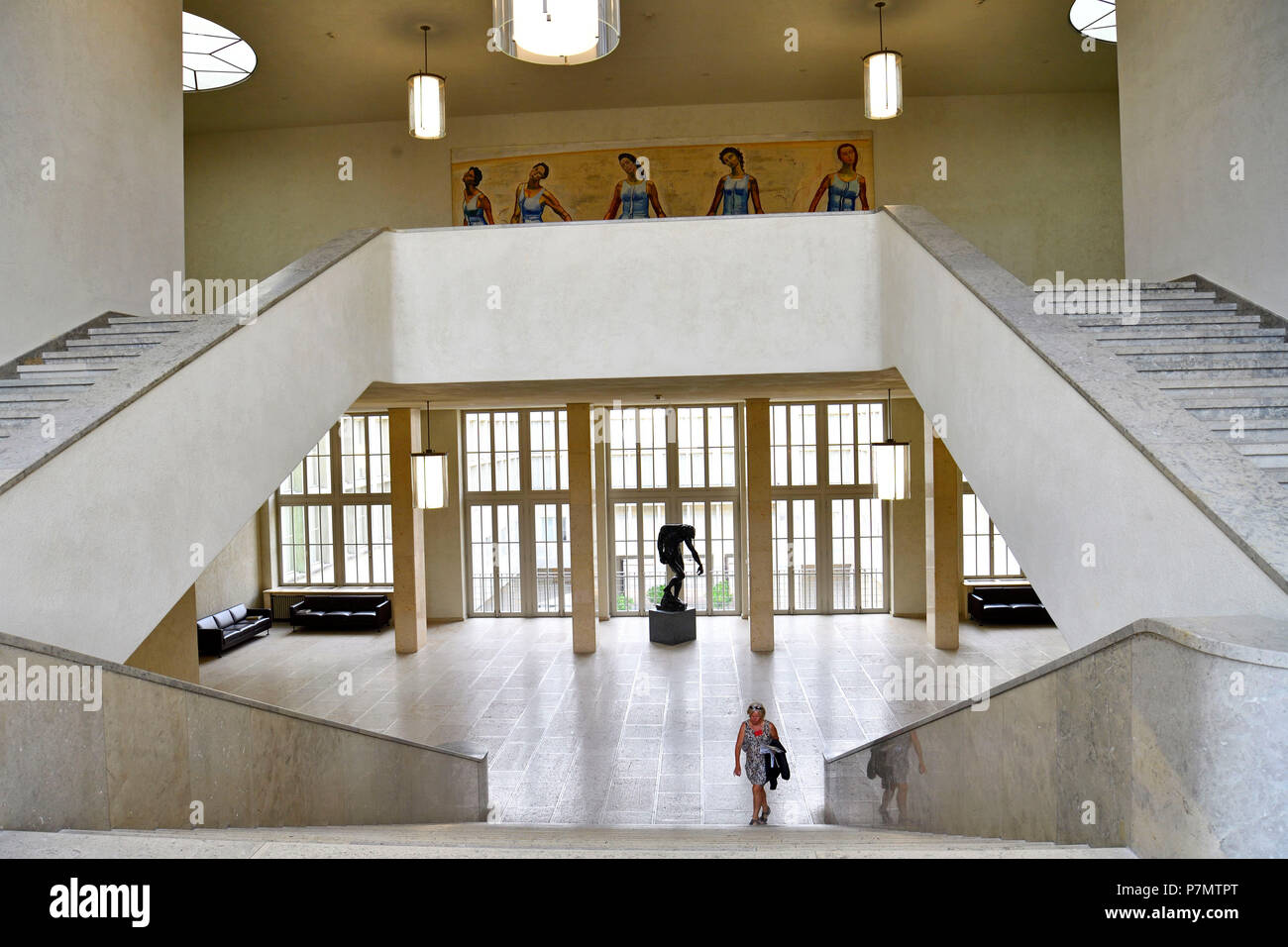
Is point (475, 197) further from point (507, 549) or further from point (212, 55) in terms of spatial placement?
point (507, 549)

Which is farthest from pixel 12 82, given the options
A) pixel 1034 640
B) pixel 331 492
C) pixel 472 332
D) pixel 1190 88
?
pixel 1034 640

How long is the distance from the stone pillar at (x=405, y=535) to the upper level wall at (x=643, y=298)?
8.63 meters

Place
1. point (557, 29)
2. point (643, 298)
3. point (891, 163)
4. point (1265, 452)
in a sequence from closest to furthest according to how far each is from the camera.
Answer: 1. point (557, 29)
2. point (1265, 452)
3. point (643, 298)
4. point (891, 163)

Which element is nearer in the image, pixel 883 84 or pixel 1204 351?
pixel 1204 351

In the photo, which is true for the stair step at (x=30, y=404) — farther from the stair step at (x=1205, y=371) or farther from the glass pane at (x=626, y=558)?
the glass pane at (x=626, y=558)

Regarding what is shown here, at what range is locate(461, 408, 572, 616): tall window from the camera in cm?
2041

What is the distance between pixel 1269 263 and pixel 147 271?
9.88 meters

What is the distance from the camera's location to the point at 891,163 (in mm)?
15305

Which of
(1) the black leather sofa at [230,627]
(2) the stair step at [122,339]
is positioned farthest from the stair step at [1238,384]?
(1) the black leather sofa at [230,627]

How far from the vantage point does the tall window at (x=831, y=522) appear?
789 inches

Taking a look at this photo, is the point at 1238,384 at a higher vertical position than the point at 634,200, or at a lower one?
lower

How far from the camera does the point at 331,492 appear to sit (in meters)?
20.9

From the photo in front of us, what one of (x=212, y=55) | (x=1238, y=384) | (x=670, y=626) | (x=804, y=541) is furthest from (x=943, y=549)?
(x=212, y=55)

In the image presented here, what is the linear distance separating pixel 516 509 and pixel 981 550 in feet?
32.8
